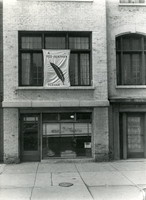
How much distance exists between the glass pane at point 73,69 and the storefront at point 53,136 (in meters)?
1.59

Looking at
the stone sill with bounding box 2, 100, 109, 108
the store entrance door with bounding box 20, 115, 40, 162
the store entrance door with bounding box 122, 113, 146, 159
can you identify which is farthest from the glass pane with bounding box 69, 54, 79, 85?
the store entrance door with bounding box 122, 113, 146, 159

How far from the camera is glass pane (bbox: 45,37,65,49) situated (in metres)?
14.0

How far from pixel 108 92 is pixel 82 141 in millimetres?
2777

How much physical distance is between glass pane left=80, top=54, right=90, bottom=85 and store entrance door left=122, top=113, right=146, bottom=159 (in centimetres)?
265

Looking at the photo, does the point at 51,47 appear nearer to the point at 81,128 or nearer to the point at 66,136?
the point at 81,128

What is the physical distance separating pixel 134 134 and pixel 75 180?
18.1 ft

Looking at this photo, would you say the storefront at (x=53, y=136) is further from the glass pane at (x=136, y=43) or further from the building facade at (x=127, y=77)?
the glass pane at (x=136, y=43)

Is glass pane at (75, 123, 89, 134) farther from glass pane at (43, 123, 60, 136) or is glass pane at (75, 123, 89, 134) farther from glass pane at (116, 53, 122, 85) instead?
glass pane at (116, 53, 122, 85)

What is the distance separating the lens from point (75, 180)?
397 inches

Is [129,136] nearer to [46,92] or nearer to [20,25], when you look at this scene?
[46,92]

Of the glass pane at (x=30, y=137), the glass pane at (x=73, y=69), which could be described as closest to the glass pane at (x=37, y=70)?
the glass pane at (x=73, y=69)

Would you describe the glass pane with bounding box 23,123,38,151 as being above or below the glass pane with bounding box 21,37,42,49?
below

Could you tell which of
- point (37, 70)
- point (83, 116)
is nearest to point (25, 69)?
point (37, 70)

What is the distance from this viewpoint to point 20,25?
531 inches
